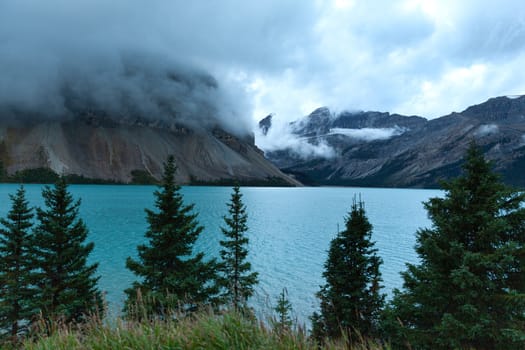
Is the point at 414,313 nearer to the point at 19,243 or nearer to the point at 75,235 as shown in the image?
the point at 75,235

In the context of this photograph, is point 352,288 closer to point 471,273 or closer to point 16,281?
point 471,273

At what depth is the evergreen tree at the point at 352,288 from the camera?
15.9m

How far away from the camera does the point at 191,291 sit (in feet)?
56.6

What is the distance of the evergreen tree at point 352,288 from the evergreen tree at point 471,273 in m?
4.13

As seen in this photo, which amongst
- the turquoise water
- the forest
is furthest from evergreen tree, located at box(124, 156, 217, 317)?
the turquoise water

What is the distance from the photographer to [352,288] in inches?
658

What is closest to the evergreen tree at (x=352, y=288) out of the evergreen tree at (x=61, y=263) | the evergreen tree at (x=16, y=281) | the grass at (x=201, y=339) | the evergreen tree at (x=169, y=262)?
the evergreen tree at (x=169, y=262)

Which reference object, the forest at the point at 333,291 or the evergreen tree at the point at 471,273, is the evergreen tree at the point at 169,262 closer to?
the forest at the point at 333,291

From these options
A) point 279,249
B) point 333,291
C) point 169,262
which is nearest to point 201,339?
point 333,291

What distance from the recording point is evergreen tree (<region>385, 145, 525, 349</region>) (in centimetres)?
937

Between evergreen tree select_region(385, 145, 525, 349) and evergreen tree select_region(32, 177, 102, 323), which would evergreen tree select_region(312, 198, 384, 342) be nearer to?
evergreen tree select_region(385, 145, 525, 349)

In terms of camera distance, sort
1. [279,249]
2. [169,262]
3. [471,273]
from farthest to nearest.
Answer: [279,249]
[169,262]
[471,273]

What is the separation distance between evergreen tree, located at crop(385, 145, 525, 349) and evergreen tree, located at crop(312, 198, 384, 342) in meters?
4.13

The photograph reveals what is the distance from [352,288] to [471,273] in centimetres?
812
